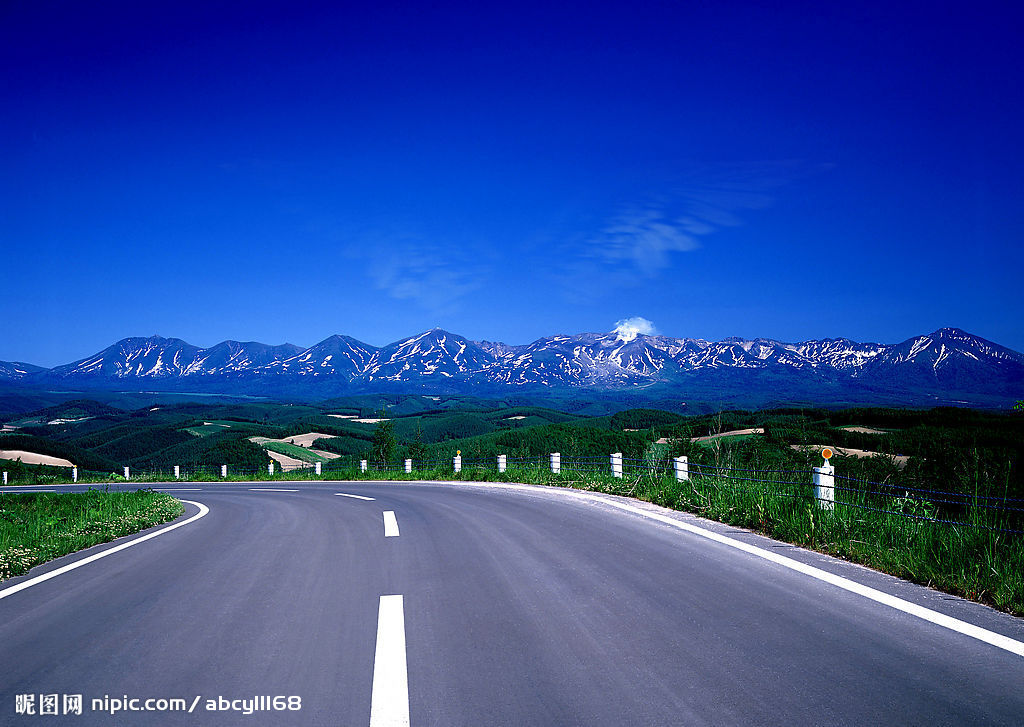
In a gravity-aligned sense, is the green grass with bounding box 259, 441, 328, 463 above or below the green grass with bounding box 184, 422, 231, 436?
below

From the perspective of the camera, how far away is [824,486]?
8258mm

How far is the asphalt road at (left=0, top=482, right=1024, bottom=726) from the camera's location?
3.16 meters

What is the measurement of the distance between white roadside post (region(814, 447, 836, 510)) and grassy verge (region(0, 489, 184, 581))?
9196mm

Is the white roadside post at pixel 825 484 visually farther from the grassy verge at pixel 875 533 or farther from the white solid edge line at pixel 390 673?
the white solid edge line at pixel 390 673

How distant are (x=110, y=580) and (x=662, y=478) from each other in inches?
389

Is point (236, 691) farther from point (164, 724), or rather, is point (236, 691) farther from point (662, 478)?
point (662, 478)

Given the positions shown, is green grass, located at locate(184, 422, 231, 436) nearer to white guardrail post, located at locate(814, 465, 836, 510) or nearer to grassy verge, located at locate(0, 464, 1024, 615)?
grassy verge, located at locate(0, 464, 1024, 615)

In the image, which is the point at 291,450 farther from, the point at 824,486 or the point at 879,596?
the point at 879,596

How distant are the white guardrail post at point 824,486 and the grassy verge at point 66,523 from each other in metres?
9.18

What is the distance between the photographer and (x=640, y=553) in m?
6.93

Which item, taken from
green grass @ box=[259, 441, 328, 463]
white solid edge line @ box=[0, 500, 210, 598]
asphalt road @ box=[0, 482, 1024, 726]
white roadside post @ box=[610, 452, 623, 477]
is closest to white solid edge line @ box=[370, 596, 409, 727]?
asphalt road @ box=[0, 482, 1024, 726]

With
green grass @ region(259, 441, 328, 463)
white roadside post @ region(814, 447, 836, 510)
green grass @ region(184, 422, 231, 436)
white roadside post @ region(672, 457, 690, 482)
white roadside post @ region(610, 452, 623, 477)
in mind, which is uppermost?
white roadside post @ region(814, 447, 836, 510)

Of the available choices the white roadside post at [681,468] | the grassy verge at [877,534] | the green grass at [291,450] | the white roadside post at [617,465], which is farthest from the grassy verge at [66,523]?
the green grass at [291,450]

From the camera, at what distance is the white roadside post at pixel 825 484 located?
8.13 metres
